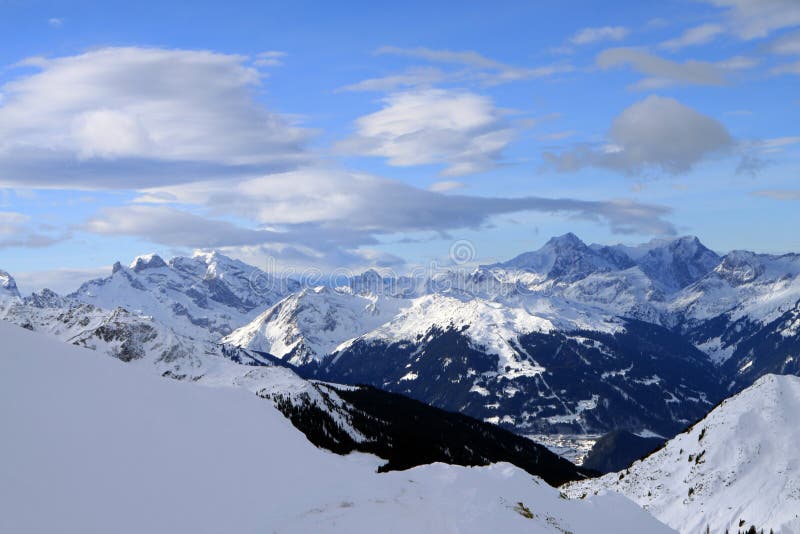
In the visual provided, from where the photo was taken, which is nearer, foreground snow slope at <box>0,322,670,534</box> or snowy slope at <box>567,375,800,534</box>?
foreground snow slope at <box>0,322,670,534</box>

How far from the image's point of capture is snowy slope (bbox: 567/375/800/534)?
109 meters

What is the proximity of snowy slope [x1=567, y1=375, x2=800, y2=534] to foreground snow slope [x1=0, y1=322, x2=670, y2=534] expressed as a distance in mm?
72475

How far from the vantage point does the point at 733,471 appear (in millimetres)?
121562

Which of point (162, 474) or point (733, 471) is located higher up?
point (162, 474)

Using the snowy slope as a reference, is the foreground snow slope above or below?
above

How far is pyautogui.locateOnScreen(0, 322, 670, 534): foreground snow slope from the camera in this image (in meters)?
29.8

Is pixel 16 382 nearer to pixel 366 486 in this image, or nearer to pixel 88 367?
pixel 88 367

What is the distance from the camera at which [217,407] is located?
5484cm

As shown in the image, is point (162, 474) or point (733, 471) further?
point (733, 471)

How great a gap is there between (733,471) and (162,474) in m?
116

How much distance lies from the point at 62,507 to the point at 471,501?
2735cm

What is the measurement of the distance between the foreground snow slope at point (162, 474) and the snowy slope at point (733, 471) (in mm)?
72475

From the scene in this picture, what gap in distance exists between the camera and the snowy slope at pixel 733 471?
108938 mm

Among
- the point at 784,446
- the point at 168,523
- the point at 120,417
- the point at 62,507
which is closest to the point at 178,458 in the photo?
the point at 120,417
